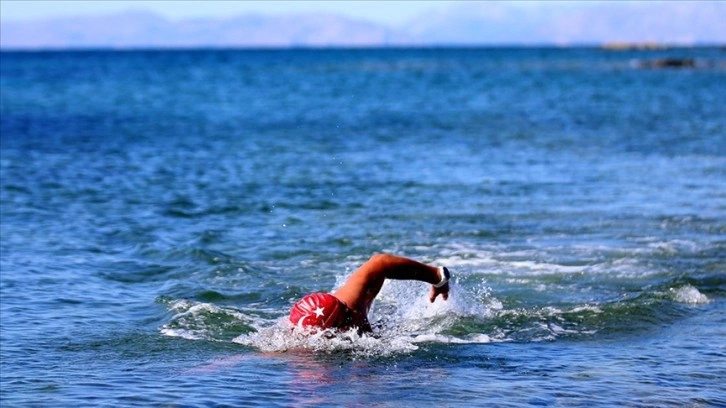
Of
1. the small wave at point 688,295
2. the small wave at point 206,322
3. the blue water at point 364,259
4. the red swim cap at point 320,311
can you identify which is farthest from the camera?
the small wave at point 688,295

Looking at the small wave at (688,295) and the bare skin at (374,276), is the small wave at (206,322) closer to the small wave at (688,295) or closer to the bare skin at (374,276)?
the bare skin at (374,276)

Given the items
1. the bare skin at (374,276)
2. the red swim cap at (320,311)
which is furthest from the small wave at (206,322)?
the bare skin at (374,276)

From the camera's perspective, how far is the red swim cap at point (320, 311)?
9.84 m

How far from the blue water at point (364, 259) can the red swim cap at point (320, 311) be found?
20cm

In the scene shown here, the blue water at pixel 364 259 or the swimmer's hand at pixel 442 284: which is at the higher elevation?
the swimmer's hand at pixel 442 284

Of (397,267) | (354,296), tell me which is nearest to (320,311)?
(354,296)

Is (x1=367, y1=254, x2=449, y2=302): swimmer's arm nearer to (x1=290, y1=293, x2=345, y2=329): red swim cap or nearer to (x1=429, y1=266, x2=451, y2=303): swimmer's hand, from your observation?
(x1=429, y1=266, x2=451, y2=303): swimmer's hand

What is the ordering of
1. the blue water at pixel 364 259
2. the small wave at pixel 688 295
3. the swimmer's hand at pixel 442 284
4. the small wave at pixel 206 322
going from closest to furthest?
1. the blue water at pixel 364 259
2. the swimmer's hand at pixel 442 284
3. the small wave at pixel 206 322
4. the small wave at pixel 688 295

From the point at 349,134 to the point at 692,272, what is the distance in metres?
22.1

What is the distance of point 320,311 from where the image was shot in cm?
984

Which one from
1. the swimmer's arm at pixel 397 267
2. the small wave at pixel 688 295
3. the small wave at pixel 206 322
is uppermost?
the swimmer's arm at pixel 397 267

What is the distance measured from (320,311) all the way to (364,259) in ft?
16.5

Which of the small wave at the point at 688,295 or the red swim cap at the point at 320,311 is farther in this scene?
the small wave at the point at 688,295

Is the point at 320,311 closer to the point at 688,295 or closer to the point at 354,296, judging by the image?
the point at 354,296
